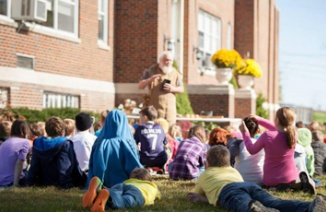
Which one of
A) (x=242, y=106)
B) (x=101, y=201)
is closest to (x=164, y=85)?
(x=101, y=201)

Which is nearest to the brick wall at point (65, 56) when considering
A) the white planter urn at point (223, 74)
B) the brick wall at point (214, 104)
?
the brick wall at point (214, 104)

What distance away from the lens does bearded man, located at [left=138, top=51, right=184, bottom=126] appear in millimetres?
16250

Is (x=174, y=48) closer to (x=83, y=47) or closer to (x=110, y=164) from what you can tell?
(x=83, y=47)

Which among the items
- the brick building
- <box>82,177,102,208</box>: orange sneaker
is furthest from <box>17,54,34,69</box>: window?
<box>82,177,102,208</box>: orange sneaker

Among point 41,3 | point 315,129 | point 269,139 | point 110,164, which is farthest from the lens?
point 41,3

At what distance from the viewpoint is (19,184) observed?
1075cm

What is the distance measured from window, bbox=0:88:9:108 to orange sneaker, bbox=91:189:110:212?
9848 mm

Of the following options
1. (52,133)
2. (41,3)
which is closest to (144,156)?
(52,133)

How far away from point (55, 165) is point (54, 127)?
1.89 ft

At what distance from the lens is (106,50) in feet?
74.6

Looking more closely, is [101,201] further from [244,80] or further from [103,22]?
[244,80]

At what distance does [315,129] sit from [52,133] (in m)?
7.12

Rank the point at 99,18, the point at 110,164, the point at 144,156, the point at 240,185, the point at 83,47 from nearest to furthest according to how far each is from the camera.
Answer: the point at 240,185, the point at 110,164, the point at 144,156, the point at 83,47, the point at 99,18

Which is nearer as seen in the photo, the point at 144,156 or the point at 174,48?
the point at 144,156
